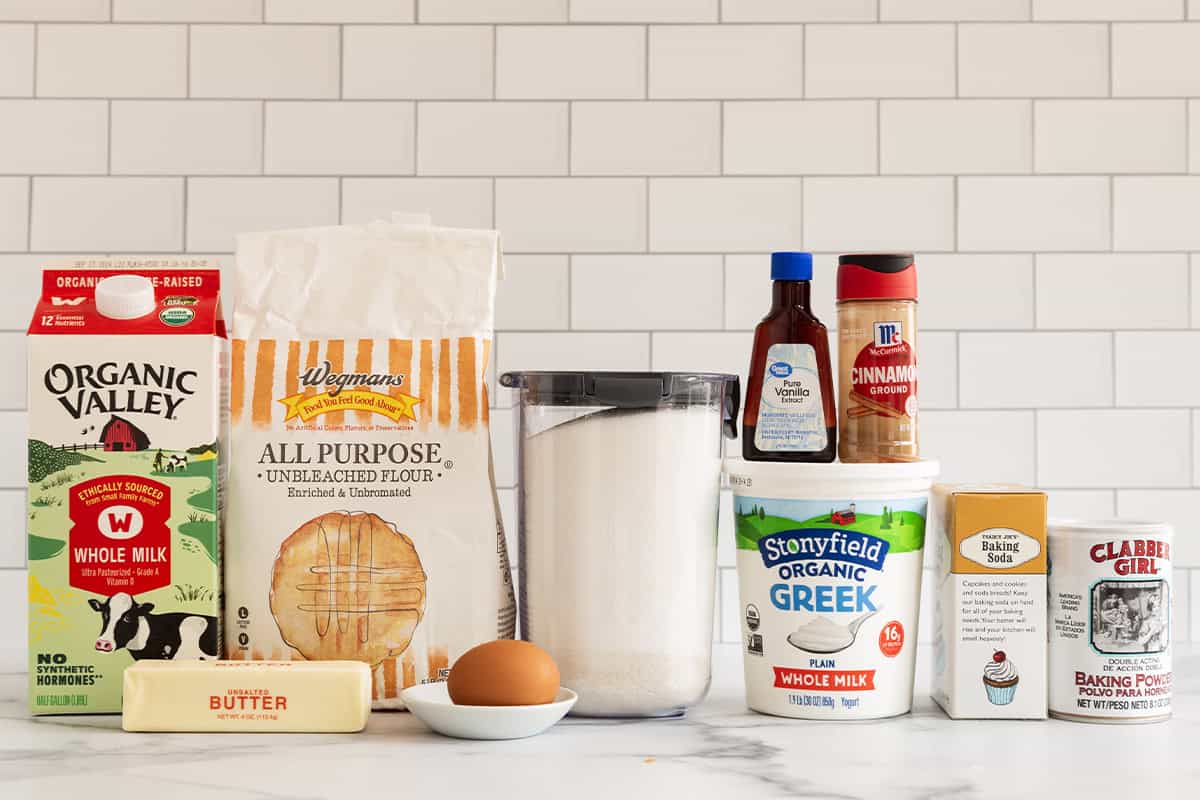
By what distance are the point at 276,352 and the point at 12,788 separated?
38 centimetres

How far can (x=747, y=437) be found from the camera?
0.96 meters

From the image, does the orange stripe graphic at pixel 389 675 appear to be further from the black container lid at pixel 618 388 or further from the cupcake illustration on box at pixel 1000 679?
the cupcake illustration on box at pixel 1000 679

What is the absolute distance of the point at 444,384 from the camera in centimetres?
96

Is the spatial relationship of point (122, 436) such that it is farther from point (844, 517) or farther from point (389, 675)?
point (844, 517)

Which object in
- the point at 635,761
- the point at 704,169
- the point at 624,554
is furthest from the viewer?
the point at 704,169

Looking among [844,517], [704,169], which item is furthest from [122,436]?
[704,169]

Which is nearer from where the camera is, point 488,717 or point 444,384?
point 488,717

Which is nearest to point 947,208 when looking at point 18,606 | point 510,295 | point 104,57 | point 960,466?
point 960,466

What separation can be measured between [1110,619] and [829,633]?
0.22 m

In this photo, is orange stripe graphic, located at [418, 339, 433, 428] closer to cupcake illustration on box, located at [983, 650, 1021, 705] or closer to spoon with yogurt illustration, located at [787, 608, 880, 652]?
spoon with yogurt illustration, located at [787, 608, 880, 652]

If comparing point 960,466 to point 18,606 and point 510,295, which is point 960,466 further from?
point 18,606

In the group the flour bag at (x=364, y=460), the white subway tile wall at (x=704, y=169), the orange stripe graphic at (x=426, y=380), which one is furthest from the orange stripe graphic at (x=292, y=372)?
the white subway tile wall at (x=704, y=169)

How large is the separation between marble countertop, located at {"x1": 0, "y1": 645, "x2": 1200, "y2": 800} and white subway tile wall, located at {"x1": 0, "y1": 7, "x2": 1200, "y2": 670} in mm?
450

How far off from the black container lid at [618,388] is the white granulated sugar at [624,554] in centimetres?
1
